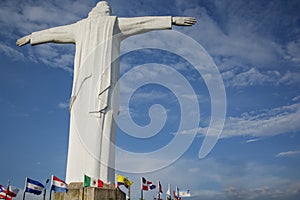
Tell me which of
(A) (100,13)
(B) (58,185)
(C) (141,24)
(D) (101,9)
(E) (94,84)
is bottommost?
(B) (58,185)

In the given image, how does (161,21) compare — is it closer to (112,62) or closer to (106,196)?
(112,62)

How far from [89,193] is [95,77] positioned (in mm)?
4501

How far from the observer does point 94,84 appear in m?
12.0

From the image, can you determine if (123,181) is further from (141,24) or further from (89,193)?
(141,24)

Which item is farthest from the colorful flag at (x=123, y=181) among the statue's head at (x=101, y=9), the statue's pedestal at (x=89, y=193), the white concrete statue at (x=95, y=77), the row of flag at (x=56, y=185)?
the statue's head at (x=101, y=9)

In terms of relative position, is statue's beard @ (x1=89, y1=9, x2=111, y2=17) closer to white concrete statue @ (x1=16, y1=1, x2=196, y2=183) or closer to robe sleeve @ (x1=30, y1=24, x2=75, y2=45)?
white concrete statue @ (x1=16, y1=1, x2=196, y2=183)

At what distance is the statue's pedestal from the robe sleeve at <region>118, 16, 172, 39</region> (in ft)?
19.9

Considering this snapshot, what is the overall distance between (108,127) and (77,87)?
1.96 metres

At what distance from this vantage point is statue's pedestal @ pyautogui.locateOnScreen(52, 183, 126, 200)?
9.31m

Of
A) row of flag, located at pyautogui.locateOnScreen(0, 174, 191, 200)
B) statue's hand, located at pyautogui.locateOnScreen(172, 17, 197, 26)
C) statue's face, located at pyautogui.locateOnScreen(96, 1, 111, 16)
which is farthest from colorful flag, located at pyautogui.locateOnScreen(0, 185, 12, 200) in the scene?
statue's hand, located at pyautogui.locateOnScreen(172, 17, 197, 26)

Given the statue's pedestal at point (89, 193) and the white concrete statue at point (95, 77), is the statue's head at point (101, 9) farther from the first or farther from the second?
the statue's pedestal at point (89, 193)

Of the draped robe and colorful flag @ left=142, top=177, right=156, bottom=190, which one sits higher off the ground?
the draped robe

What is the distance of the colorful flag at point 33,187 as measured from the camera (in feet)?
39.3

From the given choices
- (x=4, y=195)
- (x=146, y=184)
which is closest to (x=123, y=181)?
(x=146, y=184)
